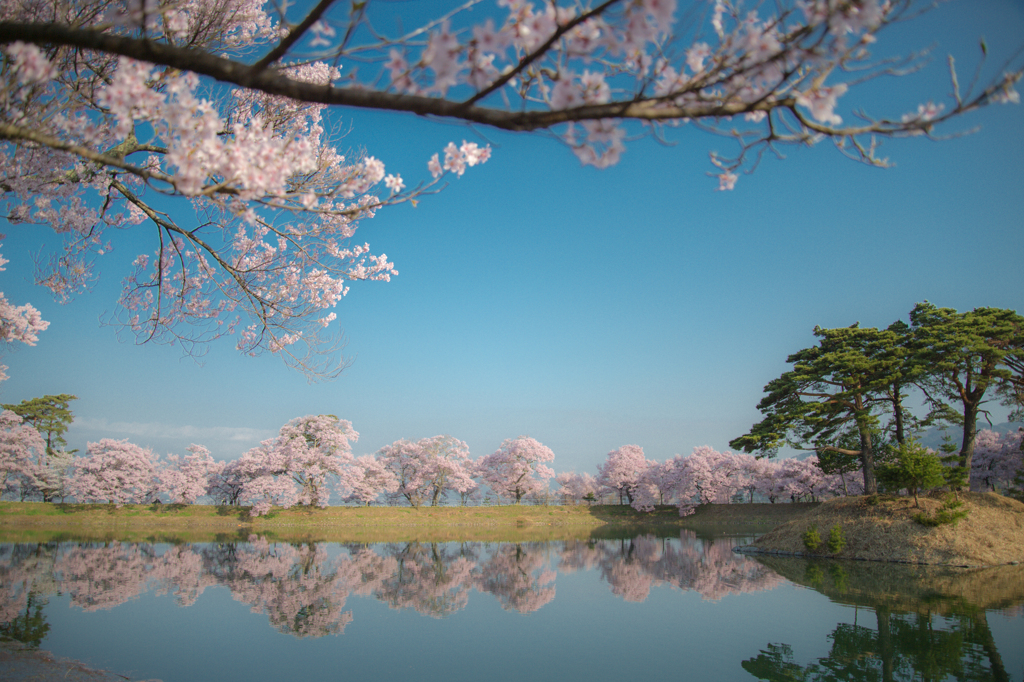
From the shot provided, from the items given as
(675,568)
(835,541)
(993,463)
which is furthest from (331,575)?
(993,463)

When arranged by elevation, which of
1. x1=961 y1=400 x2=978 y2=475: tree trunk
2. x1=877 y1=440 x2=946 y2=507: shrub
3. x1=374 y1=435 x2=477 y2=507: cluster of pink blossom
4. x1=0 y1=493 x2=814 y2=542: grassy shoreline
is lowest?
x1=0 y1=493 x2=814 y2=542: grassy shoreline

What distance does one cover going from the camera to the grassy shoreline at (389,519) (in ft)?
96.1

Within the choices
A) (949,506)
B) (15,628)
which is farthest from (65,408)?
(949,506)

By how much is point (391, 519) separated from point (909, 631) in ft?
106

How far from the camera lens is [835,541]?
15305 millimetres

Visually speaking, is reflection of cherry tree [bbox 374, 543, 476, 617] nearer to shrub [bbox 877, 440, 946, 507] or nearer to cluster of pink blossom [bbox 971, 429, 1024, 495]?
shrub [bbox 877, 440, 946, 507]

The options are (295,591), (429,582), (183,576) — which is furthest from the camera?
(183,576)

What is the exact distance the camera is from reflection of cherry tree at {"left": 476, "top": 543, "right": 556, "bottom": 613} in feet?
31.3

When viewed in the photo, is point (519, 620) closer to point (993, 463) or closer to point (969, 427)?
point (969, 427)

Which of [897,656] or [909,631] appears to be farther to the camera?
[909,631]

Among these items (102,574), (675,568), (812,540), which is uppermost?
(812,540)

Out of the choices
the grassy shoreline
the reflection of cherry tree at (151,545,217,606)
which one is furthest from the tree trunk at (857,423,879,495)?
the reflection of cherry tree at (151,545,217,606)

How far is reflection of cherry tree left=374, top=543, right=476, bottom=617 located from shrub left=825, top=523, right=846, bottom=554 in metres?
11.1

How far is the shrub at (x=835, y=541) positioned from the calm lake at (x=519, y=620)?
122 cm
